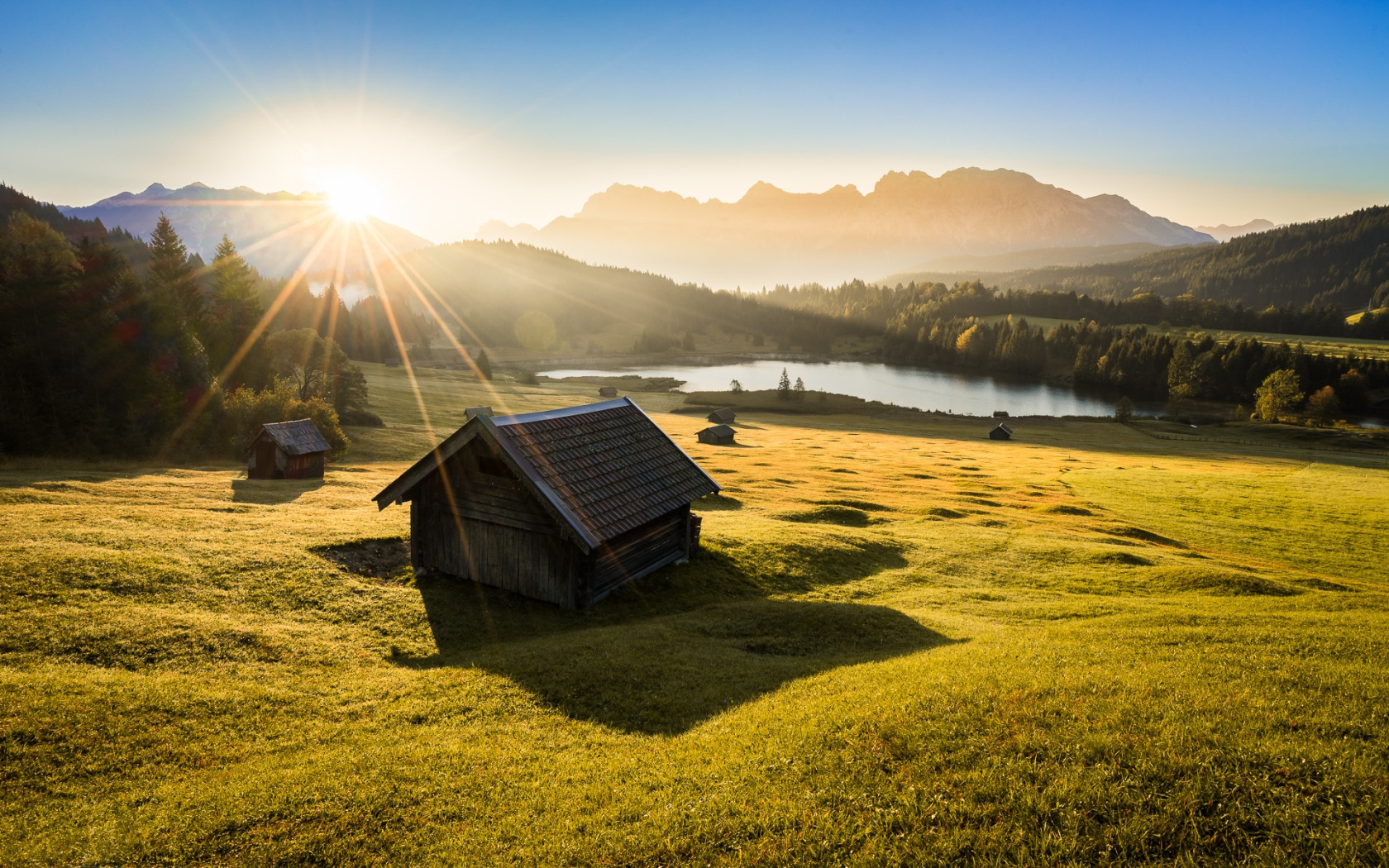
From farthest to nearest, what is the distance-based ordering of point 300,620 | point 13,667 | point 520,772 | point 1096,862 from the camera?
point 300,620 → point 13,667 → point 520,772 → point 1096,862

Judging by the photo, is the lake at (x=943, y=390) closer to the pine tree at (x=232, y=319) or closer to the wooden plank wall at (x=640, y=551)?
the pine tree at (x=232, y=319)

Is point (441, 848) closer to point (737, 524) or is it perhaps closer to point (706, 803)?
point (706, 803)

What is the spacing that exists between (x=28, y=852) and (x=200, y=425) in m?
57.0

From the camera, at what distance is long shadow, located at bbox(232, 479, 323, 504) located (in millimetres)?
33844

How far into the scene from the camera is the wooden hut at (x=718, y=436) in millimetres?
78375

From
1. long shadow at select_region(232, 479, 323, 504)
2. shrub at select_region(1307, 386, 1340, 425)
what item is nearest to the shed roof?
long shadow at select_region(232, 479, 323, 504)

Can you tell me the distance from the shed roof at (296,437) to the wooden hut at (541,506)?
88.7ft

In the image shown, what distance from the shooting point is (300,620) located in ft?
Result: 56.8

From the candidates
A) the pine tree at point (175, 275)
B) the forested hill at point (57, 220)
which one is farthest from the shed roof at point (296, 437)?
the forested hill at point (57, 220)

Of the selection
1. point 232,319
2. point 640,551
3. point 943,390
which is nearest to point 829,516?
point 640,551

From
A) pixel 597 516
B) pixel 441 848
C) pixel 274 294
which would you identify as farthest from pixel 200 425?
pixel 274 294

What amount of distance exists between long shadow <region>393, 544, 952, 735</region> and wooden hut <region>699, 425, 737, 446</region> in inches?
2167

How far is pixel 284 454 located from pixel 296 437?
1519mm

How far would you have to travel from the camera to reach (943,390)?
165375 millimetres
